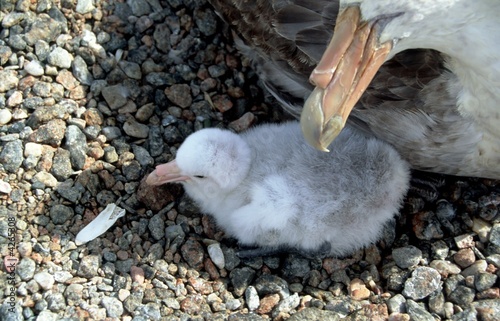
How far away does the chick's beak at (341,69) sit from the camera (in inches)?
93.6

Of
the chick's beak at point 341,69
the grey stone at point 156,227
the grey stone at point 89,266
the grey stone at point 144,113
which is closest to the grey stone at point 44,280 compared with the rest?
the grey stone at point 89,266

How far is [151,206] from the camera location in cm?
359

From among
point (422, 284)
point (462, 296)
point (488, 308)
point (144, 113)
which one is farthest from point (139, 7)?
point (488, 308)

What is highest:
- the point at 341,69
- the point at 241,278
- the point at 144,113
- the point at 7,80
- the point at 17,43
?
the point at 341,69

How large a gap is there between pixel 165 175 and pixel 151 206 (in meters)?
0.27

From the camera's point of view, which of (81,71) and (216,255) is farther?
(81,71)

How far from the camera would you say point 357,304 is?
10.4 feet

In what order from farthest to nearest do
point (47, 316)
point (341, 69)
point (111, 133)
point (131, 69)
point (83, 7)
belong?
point (83, 7)
point (131, 69)
point (111, 133)
point (47, 316)
point (341, 69)

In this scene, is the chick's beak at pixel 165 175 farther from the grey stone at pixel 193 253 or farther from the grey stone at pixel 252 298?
the grey stone at pixel 252 298

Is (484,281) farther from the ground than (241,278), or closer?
farther from the ground

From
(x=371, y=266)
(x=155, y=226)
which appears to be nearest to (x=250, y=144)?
(x=155, y=226)

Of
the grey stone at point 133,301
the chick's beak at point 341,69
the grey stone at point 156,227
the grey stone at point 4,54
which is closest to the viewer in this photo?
the chick's beak at point 341,69

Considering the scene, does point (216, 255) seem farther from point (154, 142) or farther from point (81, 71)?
point (81, 71)

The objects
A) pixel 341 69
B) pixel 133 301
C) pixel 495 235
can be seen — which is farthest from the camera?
pixel 495 235
